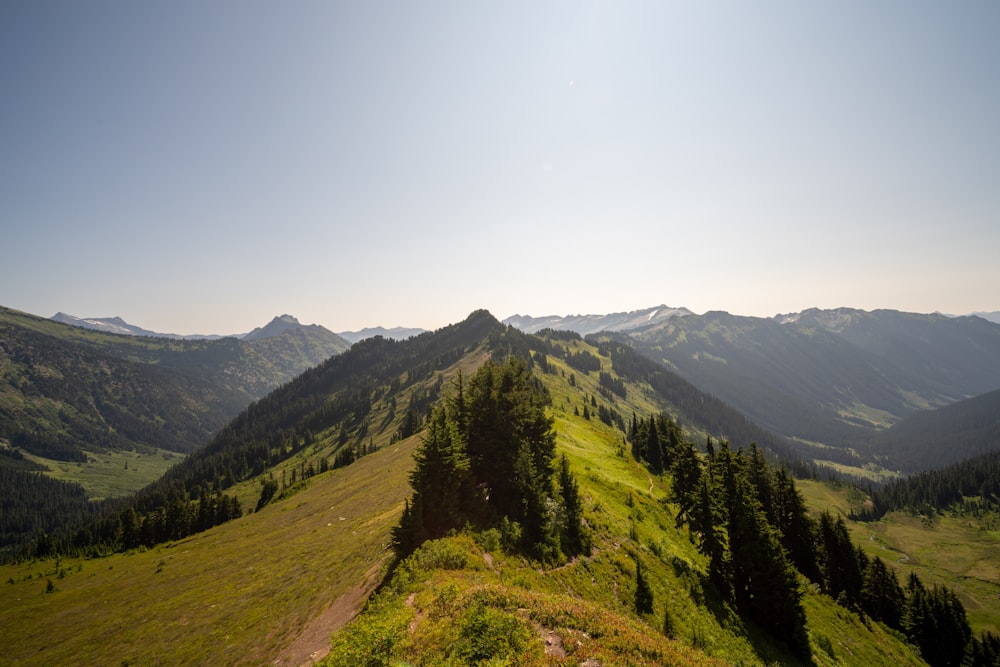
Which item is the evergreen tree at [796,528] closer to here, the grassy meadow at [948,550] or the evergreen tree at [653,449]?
the evergreen tree at [653,449]

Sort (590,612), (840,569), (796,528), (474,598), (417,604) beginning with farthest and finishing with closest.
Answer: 1. (840,569)
2. (796,528)
3. (417,604)
4. (474,598)
5. (590,612)

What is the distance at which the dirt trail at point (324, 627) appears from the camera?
880 inches

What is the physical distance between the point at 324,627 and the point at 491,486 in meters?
14.7

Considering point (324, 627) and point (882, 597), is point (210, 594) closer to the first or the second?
point (324, 627)

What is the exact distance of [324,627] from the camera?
2505cm

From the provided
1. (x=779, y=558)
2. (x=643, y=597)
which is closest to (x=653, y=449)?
(x=779, y=558)

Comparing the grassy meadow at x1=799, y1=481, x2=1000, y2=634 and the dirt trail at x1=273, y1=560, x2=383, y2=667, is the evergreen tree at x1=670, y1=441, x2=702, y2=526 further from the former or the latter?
the grassy meadow at x1=799, y1=481, x2=1000, y2=634

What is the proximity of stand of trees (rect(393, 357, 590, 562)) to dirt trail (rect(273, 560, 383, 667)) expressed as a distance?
3245mm

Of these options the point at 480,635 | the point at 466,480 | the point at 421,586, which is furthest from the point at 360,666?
the point at 466,480

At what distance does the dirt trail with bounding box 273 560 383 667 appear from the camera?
22.3 metres

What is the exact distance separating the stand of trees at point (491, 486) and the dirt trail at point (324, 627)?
3245 mm

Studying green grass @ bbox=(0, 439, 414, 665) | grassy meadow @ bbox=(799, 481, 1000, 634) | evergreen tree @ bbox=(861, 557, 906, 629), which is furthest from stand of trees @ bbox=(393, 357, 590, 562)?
grassy meadow @ bbox=(799, 481, 1000, 634)

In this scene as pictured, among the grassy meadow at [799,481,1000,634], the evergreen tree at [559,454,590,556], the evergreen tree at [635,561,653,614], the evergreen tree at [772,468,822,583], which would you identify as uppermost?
the evergreen tree at [559,454,590,556]

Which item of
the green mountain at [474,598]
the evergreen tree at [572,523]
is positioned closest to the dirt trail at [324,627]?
the green mountain at [474,598]
